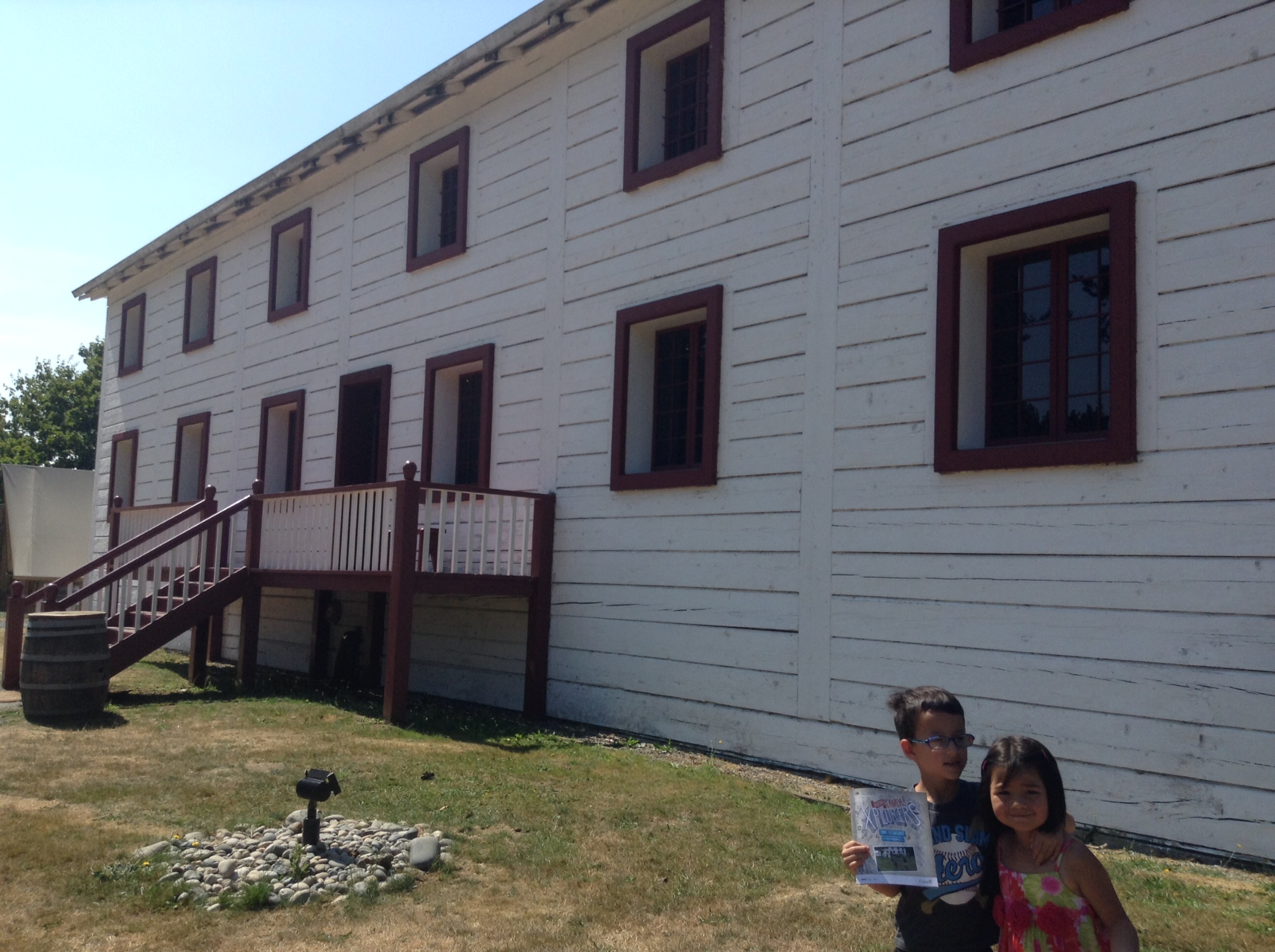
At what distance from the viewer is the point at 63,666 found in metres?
9.54

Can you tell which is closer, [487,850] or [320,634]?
[487,850]

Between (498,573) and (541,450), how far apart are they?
1393mm

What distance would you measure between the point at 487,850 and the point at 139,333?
701 inches

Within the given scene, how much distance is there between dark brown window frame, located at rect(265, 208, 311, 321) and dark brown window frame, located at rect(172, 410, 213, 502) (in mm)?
2435

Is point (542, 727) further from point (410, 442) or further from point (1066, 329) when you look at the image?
point (1066, 329)

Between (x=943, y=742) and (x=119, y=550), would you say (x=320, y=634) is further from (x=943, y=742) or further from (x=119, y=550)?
(x=943, y=742)

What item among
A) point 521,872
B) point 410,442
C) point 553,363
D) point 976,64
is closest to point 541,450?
point 553,363

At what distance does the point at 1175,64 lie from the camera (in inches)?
264

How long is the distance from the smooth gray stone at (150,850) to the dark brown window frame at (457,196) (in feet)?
27.1

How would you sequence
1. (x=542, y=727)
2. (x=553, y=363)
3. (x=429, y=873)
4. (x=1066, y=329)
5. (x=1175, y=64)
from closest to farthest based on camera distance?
1. (x=429, y=873)
2. (x=1175, y=64)
3. (x=1066, y=329)
4. (x=542, y=727)
5. (x=553, y=363)

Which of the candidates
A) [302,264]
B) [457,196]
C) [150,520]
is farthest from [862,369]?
[150,520]

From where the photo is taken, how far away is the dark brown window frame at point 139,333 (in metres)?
20.3

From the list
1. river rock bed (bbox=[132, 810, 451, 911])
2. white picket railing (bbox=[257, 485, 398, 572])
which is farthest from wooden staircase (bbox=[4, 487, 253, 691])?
river rock bed (bbox=[132, 810, 451, 911])

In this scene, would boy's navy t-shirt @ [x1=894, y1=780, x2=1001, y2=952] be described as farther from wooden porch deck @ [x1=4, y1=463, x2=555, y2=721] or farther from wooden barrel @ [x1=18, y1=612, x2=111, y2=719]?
wooden barrel @ [x1=18, y1=612, x2=111, y2=719]
